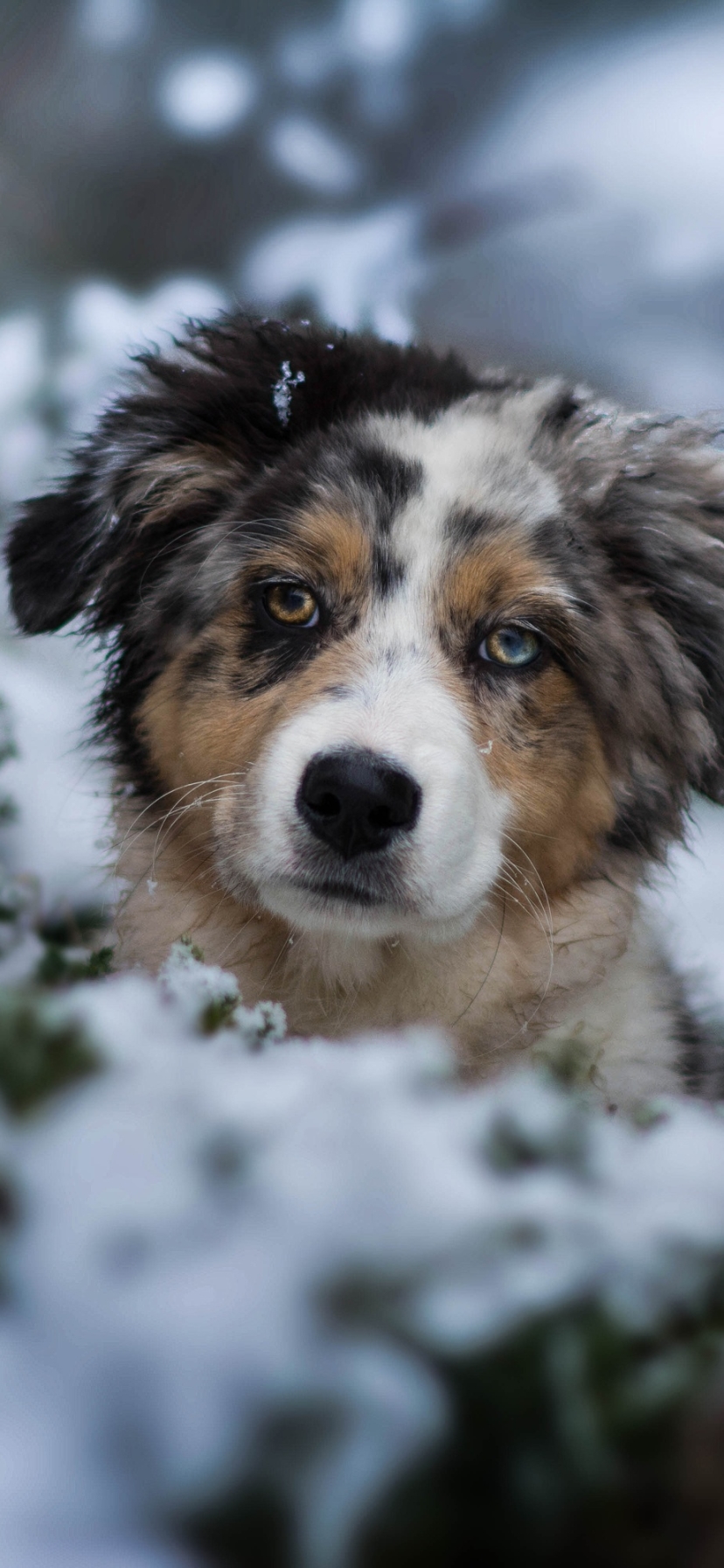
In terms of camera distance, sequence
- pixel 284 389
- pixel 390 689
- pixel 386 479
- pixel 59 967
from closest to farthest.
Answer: pixel 59 967
pixel 390 689
pixel 386 479
pixel 284 389

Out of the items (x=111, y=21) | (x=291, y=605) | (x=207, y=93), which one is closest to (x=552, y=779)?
(x=291, y=605)

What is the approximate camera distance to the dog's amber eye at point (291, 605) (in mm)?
2229

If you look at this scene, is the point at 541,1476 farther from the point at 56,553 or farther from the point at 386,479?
the point at 56,553

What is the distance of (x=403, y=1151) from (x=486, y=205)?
167cm

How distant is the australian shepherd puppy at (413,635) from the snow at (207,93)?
18.5 inches

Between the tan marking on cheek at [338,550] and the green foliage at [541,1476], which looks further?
the tan marking on cheek at [338,550]

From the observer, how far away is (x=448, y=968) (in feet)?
7.54

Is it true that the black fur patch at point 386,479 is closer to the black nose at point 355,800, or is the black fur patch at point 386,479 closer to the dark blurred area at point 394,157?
the dark blurred area at point 394,157

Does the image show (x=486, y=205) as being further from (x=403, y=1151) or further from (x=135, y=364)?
(x=403, y=1151)

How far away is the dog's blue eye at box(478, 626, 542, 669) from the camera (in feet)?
7.20

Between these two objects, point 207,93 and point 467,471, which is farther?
point 467,471

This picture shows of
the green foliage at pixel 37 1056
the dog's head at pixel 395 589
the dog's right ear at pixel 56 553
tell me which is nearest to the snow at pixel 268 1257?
the green foliage at pixel 37 1056

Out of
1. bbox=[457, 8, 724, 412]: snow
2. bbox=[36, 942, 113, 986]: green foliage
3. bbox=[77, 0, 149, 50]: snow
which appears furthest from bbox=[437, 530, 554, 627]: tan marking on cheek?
bbox=[36, 942, 113, 986]: green foliage

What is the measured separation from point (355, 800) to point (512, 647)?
0.61 metres
